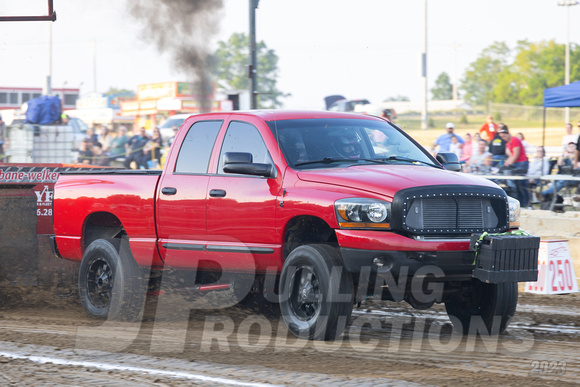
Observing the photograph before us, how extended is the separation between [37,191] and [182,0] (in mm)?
9900

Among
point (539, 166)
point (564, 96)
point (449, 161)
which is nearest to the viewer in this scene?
point (449, 161)

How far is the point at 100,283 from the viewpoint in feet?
Answer: 28.5

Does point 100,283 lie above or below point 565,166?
below

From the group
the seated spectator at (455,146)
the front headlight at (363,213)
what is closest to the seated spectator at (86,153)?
the seated spectator at (455,146)

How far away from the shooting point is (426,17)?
51.1 meters

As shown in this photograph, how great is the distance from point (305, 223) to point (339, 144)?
85cm

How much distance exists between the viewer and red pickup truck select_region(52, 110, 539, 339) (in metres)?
6.51

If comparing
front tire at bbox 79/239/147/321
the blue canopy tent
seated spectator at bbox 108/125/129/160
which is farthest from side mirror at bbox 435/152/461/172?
seated spectator at bbox 108/125/129/160

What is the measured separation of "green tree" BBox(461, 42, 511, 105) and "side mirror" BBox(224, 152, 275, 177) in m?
80.1

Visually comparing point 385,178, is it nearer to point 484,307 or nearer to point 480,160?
point 484,307

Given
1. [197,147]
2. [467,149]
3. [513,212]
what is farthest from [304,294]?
[467,149]

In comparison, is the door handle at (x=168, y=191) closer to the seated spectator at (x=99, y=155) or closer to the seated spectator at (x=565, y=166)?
the seated spectator at (x=565, y=166)

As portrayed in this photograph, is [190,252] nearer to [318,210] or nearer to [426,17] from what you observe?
[318,210]

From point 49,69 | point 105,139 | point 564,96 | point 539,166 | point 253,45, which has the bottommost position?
point 539,166
